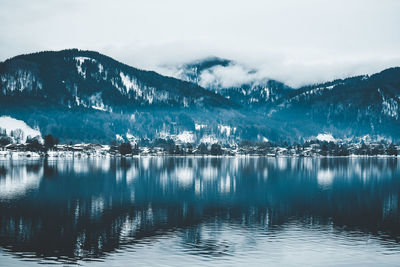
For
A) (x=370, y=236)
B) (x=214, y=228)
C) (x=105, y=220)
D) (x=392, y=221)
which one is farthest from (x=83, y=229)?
(x=392, y=221)

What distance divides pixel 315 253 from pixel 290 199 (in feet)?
114

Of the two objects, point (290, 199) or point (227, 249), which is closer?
point (227, 249)

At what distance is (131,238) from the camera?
4184cm

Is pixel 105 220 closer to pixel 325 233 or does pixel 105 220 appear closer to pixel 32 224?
pixel 32 224

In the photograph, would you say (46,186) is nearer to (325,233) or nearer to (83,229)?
(83,229)

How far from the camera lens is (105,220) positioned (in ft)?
166

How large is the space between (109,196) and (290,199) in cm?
2980

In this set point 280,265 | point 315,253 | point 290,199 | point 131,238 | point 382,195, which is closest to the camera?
point 280,265

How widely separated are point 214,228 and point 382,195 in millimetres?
43372

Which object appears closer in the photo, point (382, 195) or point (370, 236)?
point (370, 236)

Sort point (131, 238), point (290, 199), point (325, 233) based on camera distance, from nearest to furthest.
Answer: point (131, 238), point (325, 233), point (290, 199)

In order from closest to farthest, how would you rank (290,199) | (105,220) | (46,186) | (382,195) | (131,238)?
(131,238), (105,220), (290,199), (382,195), (46,186)

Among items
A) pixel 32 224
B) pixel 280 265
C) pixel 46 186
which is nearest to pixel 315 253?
pixel 280 265

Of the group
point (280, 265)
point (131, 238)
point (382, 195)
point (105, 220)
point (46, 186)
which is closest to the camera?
point (280, 265)
